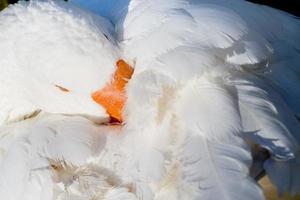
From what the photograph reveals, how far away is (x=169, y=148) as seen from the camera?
198 centimetres

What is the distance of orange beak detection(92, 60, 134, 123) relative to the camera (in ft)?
7.24

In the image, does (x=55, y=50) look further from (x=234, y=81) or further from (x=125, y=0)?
(x=234, y=81)

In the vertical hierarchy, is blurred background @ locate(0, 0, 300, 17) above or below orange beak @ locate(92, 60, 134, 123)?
below

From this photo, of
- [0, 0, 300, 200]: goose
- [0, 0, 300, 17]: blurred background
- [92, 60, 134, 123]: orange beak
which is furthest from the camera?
[0, 0, 300, 17]: blurred background

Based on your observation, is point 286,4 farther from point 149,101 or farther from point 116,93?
point 149,101

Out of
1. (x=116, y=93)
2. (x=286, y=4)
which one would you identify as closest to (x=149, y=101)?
(x=116, y=93)

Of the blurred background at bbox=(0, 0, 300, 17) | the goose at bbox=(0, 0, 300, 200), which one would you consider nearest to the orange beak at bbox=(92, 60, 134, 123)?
the goose at bbox=(0, 0, 300, 200)

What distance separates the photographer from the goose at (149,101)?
192cm

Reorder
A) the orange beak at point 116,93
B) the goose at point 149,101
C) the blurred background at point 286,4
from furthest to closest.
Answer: the blurred background at point 286,4 < the orange beak at point 116,93 < the goose at point 149,101

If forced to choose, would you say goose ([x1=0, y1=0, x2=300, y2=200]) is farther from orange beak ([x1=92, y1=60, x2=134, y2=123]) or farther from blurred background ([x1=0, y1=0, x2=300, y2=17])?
blurred background ([x1=0, y1=0, x2=300, y2=17])

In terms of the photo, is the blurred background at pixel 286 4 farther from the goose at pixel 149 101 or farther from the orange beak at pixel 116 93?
the orange beak at pixel 116 93

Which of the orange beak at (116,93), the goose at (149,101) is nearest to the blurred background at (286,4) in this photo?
the goose at (149,101)

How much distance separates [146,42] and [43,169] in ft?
1.55

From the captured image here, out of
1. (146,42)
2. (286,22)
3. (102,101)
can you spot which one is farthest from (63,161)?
(286,22)
